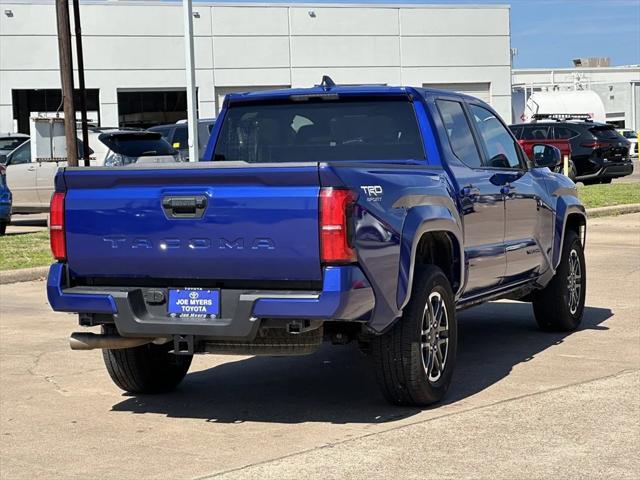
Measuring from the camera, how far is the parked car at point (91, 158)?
22350 mm

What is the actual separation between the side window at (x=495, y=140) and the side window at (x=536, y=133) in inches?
925

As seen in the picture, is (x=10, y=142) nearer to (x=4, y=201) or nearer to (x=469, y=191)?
(x=4, y=201)

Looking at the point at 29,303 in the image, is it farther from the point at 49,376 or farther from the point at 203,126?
the point at 203,126

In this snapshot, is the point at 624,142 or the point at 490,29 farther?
the point at 490,29

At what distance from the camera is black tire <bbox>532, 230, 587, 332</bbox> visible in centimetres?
1014

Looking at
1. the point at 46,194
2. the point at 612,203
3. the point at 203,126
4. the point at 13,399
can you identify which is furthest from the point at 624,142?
the point at 13,399

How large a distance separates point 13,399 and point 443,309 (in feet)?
9.27

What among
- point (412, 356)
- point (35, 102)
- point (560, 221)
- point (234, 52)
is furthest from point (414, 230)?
point (234, 52)

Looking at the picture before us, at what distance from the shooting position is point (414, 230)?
23.8 ft

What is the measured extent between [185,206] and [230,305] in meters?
0.60

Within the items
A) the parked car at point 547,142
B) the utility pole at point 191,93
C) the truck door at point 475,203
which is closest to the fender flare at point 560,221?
the truck door at point 475,203

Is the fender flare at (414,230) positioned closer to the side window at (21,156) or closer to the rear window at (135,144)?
the rear window at (135,144)

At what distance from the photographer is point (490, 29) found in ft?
176

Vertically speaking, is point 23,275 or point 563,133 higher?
point 563,133
